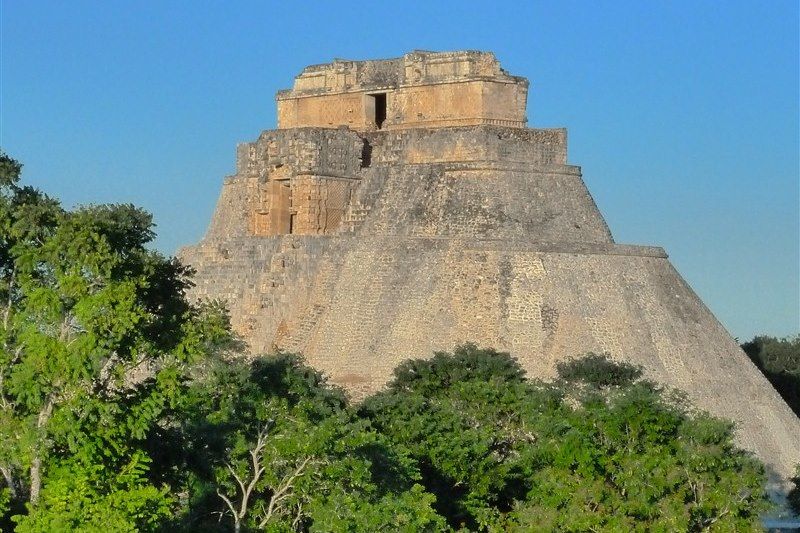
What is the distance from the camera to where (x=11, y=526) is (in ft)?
92.1

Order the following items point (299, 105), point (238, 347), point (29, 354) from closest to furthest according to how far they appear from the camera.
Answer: point (29, 354) < point (238, 347) < point (299, 105)

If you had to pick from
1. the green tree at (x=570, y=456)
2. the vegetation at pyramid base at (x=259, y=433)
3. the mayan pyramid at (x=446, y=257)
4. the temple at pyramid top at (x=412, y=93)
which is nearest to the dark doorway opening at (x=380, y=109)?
the temple at pyramid top at (x=412, y=93)

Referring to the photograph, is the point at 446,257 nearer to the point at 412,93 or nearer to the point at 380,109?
the point at 412,93

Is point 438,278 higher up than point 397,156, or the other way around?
point 397,156

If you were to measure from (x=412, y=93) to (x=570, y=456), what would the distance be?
13.6 m

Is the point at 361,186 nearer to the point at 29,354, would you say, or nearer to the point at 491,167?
the point at 491,167

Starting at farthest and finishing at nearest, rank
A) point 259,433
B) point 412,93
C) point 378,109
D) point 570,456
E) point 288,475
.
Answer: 1. point 378,109
2. point 412,93
3. point 570,456
4. point 259,433
5. point 288,475

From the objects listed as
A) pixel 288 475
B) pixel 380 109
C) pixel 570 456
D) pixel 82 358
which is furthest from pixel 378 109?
pixel 82 358

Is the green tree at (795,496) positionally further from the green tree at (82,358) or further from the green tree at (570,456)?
the green tree at (82,358)

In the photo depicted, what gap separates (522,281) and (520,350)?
4.80 feet

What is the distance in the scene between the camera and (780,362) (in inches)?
2174

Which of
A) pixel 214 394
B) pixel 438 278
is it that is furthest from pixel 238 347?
pixel 214 394

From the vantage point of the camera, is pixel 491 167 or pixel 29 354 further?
pixel 491 167

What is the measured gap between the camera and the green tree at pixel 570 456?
107 ft
